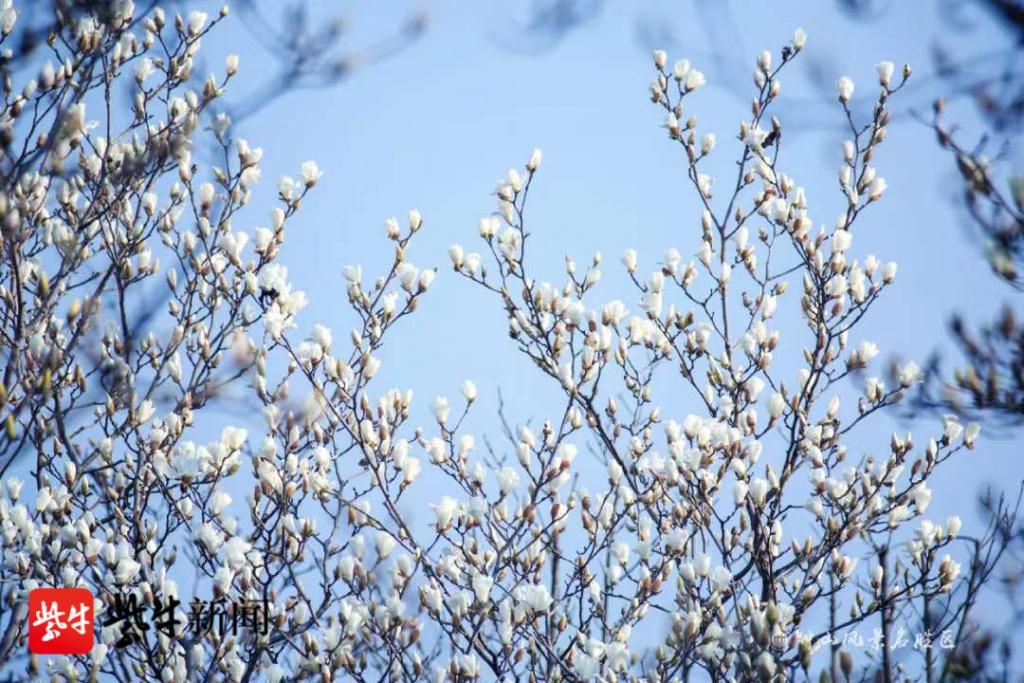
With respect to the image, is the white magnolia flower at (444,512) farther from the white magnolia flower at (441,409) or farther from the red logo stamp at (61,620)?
the red logo stamp at (61,620)

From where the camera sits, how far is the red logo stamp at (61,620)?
10.4ft

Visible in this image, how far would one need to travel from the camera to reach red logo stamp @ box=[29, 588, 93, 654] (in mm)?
3172

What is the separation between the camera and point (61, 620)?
3203mm

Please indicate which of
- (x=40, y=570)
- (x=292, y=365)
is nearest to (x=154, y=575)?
(x=40, y=570)

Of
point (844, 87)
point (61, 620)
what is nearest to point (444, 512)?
point (61, 620)

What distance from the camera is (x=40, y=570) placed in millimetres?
3279

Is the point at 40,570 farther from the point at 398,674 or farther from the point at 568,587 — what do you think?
the point at 568,587

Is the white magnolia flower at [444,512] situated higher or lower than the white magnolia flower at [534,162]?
lower

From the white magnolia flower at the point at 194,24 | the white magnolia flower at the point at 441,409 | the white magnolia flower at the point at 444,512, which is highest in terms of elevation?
the white magnolia flower at the point at 194,24

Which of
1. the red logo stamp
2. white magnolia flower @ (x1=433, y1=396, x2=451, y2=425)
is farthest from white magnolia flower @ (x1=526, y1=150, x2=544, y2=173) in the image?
the red logo stamp

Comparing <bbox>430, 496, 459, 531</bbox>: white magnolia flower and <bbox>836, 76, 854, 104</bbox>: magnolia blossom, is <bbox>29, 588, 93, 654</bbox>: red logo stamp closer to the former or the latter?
<bbox>430, 496, 459, 531</bbox>: white magnolia flower

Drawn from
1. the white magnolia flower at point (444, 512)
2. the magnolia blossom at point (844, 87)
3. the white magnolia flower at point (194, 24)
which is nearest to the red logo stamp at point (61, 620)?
the white magnolia flower at point (444, 512)

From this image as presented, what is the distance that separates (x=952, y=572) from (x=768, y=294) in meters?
1.08

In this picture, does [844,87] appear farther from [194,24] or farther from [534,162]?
[194,24]
